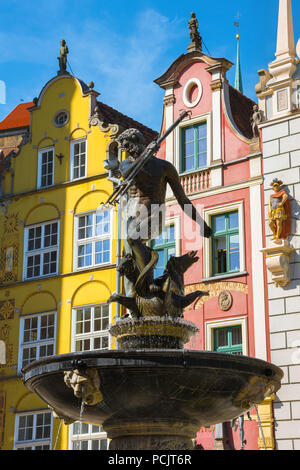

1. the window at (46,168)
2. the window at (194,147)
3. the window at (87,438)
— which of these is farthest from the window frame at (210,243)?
the window at (46,168)

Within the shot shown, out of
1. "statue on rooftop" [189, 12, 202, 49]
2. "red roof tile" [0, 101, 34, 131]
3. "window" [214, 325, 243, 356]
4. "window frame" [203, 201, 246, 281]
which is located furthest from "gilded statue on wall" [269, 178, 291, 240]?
"red roof tile" [0, 101, 34, 131]

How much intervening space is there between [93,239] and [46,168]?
3.58m

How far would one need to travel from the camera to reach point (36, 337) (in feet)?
83.4

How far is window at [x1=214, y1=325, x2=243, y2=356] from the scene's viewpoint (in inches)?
819

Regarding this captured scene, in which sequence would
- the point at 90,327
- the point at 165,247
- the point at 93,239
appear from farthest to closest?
the point at 93,239, the point at 90,327, the point at 165,247

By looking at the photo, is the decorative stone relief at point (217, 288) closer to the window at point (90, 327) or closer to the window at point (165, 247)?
the window at point (165, 247)

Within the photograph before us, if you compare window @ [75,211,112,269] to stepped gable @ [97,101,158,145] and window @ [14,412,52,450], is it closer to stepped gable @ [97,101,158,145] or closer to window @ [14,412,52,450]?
stepped gable @ [97,101,158,145]

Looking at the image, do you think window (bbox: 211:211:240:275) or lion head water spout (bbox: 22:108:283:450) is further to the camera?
window (bbox: 211:211:240:275)

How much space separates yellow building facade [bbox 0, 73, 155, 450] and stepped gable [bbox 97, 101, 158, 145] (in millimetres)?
75

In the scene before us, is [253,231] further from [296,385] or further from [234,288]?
[296,385]

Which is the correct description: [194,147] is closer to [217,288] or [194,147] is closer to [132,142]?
[217,288]

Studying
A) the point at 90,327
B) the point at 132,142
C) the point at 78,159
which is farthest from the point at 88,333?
the point at 132,142

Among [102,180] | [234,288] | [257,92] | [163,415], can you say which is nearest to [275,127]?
[257,92]

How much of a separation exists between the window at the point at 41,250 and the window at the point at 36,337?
4.64 ft
